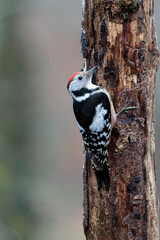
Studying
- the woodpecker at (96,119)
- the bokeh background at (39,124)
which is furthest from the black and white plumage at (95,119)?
the bokeh background at (39,124)

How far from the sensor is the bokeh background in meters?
6.22

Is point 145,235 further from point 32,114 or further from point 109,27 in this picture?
point 32,114

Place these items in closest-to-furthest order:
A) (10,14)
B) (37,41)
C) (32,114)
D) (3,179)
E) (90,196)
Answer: (90,196) → (3,179) → (10,14) → (32,114) → (37,41)

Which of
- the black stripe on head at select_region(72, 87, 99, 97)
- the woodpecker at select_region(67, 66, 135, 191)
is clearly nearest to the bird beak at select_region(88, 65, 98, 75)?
the woodpecker at select_region(67, 66, 135, 191)

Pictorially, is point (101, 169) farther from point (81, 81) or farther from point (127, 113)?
point (81, 81)

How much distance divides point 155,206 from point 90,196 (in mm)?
685

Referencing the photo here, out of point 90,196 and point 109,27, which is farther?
point 90,196

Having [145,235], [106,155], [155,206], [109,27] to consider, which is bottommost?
[145,235]

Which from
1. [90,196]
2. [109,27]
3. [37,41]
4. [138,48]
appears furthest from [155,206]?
[37,41]

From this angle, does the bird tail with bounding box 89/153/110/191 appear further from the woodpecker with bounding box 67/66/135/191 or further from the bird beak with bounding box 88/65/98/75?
the bird beak with bounding box 88/65/98/75

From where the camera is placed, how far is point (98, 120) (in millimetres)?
3475

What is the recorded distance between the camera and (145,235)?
10.7ft

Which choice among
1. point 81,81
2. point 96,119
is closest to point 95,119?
point 96,119

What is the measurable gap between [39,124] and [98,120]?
13.8 feet
